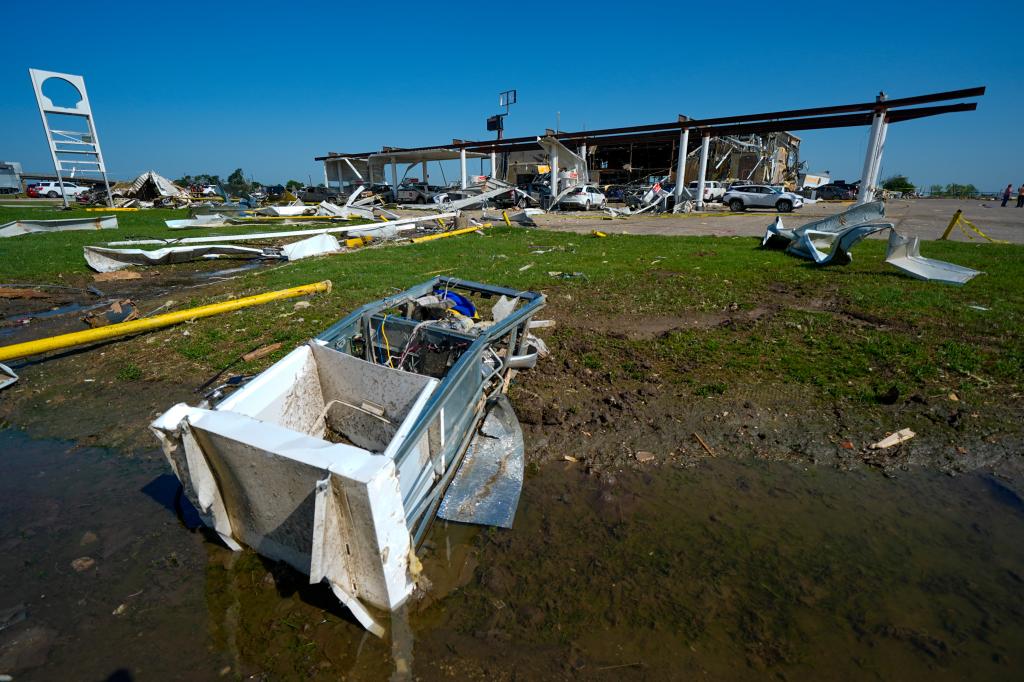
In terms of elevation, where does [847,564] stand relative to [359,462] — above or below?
below

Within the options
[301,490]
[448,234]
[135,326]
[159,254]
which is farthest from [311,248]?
[301,490]

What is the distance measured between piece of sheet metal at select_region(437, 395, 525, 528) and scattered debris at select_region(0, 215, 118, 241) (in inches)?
796

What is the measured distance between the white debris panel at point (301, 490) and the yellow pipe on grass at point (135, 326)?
3353 mm

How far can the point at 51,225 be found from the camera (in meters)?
16.2

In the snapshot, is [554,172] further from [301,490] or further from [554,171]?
[301,490]

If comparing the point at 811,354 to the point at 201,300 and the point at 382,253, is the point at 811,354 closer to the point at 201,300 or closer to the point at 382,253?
the point at 201,300

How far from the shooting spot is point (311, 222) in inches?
798

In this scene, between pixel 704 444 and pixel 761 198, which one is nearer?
pixel 704 444

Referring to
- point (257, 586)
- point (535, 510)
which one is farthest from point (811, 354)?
point (257, 586)

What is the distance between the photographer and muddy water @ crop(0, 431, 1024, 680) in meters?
1.94

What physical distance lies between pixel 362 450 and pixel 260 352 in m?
3.66

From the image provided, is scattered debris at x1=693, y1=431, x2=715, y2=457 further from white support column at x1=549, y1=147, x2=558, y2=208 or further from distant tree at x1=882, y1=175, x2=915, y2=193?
distant tree at x1=882, y1=175, x2=915, y2=193

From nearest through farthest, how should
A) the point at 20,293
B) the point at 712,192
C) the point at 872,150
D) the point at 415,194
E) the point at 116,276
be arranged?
the point at 20,293
the point at 116,276
the point at 872,150
the point at 712,192
the point at 415,194

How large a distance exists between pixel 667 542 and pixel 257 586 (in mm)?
2097
